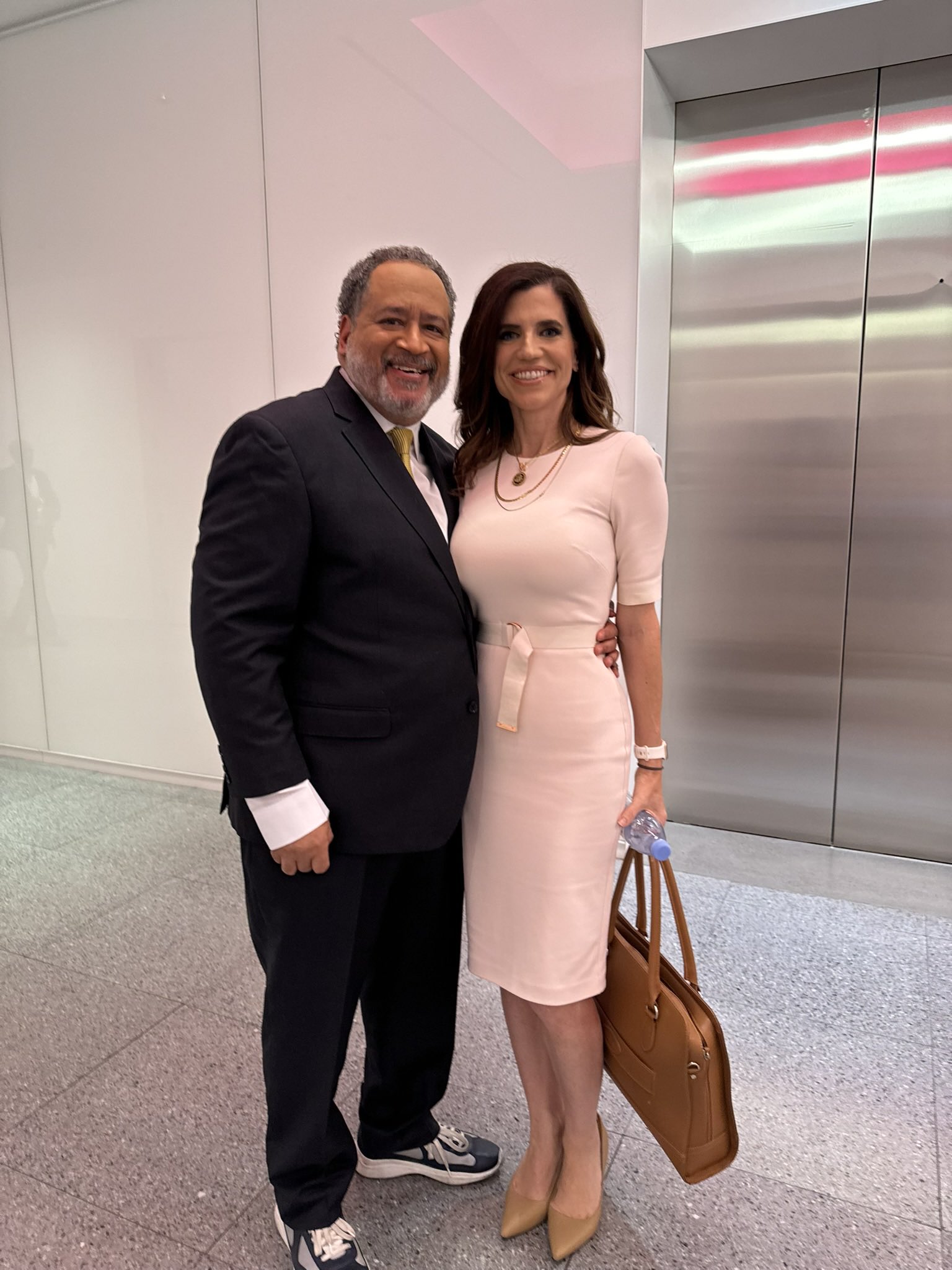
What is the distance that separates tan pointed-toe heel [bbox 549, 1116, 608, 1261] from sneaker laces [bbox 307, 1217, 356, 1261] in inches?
14.3

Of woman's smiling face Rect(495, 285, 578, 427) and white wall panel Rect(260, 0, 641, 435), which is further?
white wall panel Rect(260, 0, 641, 435)

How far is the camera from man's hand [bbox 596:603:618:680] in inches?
59.0

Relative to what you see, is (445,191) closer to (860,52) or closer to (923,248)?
(860,52)

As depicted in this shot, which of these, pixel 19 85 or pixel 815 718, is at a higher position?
pixel 19 85

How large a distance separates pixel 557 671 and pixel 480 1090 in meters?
1.16

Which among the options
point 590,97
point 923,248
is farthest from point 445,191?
point 923,248

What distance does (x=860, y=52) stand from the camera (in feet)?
9.17

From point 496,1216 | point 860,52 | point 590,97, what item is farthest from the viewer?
point 590,97

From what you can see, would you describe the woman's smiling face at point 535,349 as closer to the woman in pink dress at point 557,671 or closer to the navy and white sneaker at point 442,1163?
the woman in pink dress at point 557,671

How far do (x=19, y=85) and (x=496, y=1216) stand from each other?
4.95 metres

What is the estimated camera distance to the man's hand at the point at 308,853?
53.7 inches

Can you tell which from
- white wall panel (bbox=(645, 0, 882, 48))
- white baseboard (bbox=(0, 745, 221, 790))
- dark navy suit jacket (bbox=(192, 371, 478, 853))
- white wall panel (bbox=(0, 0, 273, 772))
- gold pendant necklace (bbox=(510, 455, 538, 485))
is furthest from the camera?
white baseboard (bbox=(0, 745, 221, 790))

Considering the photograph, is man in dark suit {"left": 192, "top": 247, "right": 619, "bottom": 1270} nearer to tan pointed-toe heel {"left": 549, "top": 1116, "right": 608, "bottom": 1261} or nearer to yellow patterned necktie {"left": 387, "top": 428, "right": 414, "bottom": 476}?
yellow patterned necktie {"left": 387, "top": 428, "right": 414, "bottom": 476}

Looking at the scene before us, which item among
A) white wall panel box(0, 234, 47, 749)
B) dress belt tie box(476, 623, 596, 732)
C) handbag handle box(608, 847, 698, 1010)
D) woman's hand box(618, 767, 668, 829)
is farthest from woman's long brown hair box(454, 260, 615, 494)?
white wall panel box(0, 234, 47, 749)
